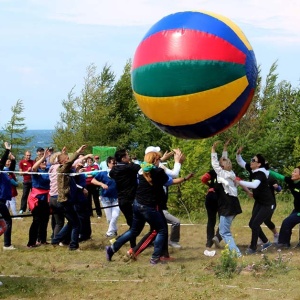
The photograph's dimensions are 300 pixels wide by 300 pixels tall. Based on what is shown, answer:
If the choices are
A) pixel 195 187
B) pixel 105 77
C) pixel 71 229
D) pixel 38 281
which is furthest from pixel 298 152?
pixel 105 77

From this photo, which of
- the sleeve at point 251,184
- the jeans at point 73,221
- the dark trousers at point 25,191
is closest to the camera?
the sleeve at point 251,184

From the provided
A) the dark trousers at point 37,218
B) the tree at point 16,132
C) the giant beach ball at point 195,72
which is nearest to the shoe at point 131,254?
the dark trousers at point 37,218

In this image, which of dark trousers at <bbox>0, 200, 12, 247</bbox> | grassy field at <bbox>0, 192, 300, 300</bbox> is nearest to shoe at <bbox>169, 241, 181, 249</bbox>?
grassy field at <bbox>0, 192, 300, 300</bbox>

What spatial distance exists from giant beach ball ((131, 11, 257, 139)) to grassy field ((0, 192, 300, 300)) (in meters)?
1.94

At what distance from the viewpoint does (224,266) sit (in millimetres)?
8570

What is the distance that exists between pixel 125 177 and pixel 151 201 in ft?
3.33

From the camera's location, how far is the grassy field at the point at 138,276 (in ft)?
25.3

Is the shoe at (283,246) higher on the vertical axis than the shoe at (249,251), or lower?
higher

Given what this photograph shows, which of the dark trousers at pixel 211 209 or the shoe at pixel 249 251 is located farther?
the dark trousers at pixel 211 209

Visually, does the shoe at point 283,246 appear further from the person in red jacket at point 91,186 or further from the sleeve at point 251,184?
the person in red jacket at point 91,186

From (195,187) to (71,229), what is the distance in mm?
4437

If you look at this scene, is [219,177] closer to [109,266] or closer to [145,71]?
[109,266]

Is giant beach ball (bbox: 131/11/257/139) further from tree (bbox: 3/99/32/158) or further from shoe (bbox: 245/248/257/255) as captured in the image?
tree (bbox: 3/99/32/158)

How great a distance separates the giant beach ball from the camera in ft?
24.0
